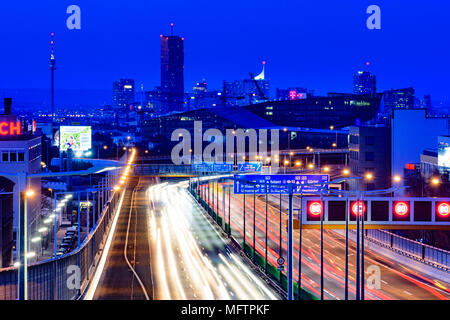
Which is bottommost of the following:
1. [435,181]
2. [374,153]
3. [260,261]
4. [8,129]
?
[260,261]

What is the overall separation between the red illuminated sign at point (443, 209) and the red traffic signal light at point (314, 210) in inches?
157

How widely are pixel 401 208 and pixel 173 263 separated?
11879 mm

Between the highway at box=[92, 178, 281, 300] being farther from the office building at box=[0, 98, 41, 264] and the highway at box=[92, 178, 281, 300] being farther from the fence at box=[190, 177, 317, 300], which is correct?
the office building at box=[0, 98, 41, 264]

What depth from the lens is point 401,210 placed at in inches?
812

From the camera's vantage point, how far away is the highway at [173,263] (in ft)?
72.2

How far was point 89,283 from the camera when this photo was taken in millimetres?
23250

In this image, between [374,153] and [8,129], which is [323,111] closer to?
[374,153]

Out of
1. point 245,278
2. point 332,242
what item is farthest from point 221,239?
point 245,278

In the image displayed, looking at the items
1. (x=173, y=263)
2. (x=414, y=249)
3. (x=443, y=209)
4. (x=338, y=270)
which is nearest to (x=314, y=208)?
(x=443, y=209)

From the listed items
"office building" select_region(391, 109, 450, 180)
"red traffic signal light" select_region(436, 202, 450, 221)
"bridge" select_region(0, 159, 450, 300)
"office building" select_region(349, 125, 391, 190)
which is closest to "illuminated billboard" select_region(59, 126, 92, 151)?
"bridge" select_region(0, 159, 450, 300)

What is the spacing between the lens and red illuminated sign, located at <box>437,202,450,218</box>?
20.4m
